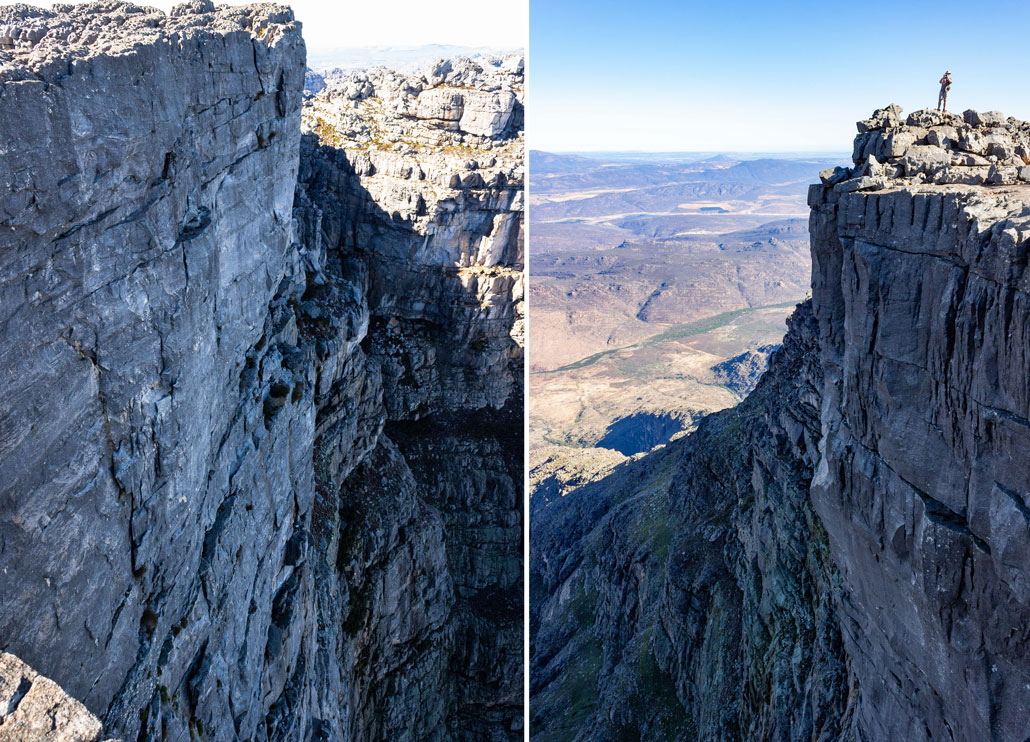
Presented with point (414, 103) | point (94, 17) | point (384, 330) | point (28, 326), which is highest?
point (414, 103)

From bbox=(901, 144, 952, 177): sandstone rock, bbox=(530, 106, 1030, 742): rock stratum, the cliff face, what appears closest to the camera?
the cliff face

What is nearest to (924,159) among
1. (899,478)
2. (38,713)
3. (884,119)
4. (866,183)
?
(866,183)

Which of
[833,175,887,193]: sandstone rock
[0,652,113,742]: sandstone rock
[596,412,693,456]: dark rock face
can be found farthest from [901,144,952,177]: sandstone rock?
[596,412,693,456]: dark rock face

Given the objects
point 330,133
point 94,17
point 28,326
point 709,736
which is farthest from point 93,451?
point 330,133

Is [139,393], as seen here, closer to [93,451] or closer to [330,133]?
[93,451]

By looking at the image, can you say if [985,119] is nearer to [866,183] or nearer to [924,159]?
[924,159]

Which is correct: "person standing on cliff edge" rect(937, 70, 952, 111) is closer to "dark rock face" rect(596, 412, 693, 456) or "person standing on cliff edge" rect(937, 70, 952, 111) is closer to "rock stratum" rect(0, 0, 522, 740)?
"rock stratum" rect(0, 0, 522, 740)
